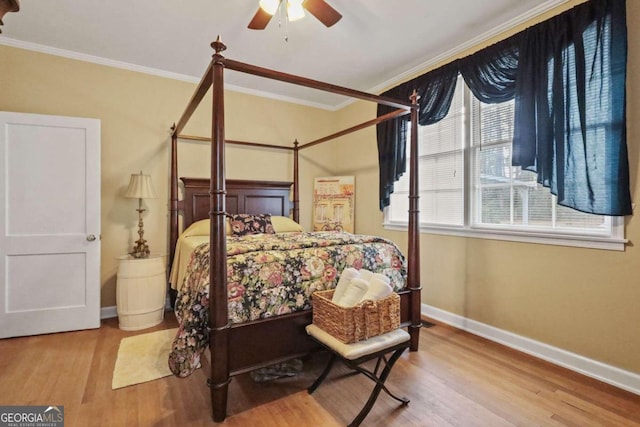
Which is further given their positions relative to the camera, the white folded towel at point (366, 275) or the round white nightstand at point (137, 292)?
the round white nightstand at point (137, 292)

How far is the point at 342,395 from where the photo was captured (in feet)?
6.57

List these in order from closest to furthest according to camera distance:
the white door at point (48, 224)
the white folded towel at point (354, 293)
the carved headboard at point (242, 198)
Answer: the white folded towel at point (354, 293)
the white door at point (48, 224)
the carved headboard at point (242, 198)

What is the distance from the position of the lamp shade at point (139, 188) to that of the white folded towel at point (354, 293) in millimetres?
2342

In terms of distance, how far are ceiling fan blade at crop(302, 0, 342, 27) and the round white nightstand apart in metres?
2.62

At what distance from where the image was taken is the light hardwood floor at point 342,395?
1777 millimetres

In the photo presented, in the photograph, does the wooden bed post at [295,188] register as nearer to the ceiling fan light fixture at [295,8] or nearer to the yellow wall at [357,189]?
the yellow wall at [357,189]

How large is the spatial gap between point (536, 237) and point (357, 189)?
2.27 m

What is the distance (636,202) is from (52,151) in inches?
181

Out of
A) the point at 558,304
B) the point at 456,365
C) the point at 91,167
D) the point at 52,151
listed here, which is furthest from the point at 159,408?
the point at 558,304

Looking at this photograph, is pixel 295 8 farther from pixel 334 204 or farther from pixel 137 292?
pixel 137 292

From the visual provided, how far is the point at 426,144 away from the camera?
3459 mm

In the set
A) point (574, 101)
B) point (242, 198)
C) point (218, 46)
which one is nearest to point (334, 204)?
point (242, 198)

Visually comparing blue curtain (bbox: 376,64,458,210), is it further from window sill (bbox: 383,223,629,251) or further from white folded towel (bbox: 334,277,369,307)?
white folded towel (bbox: 334,277,369,307)

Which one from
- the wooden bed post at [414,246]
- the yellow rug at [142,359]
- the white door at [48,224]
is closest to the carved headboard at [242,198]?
the white door at [48,224]
